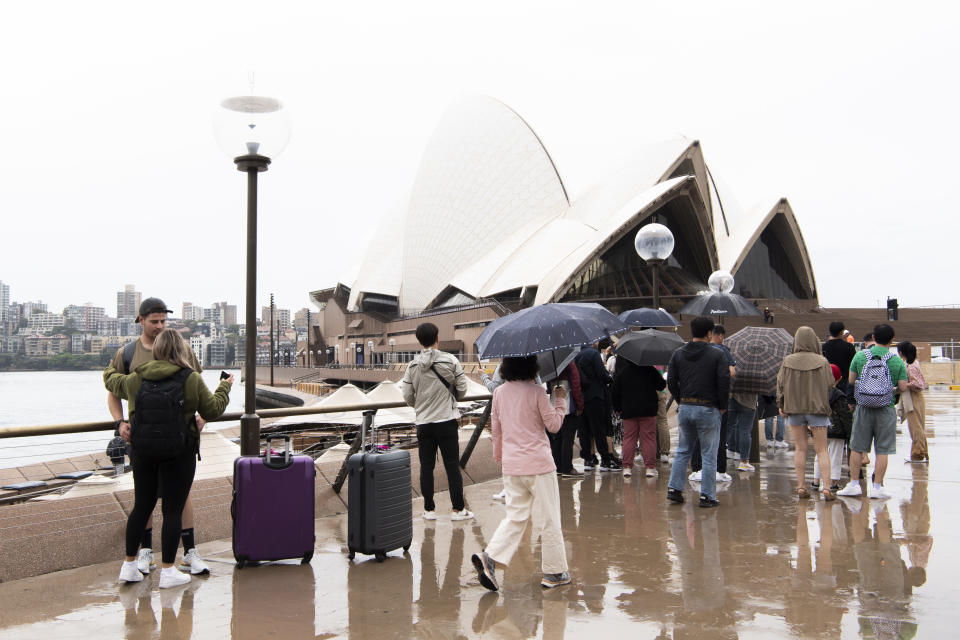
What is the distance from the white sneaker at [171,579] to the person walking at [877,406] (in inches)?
206

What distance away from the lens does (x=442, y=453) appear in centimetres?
558

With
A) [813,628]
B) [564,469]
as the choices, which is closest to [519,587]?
[813,628]

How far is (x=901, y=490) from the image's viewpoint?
21.2ft

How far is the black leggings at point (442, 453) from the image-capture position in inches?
216

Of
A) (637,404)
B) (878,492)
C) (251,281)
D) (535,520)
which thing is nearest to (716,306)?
(637,404)

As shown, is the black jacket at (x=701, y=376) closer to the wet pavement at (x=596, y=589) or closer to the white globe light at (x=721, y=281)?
the wet pavement at (x=596, y=589)

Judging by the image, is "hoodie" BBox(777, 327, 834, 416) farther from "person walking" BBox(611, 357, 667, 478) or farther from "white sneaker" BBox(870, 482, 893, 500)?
"person walking" BBox(611, 357, 667, 478)

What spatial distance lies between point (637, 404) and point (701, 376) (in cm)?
145

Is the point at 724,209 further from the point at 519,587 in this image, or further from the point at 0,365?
the point at 0,365

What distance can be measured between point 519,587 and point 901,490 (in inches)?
170

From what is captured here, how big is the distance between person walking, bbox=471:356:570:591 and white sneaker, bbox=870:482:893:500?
11.3 ft

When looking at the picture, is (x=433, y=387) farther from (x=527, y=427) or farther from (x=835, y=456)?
(x=835, y=456)

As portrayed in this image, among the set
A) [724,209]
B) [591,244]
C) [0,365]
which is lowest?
[0,365]

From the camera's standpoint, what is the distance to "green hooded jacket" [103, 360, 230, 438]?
396 centimetres
